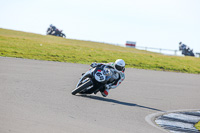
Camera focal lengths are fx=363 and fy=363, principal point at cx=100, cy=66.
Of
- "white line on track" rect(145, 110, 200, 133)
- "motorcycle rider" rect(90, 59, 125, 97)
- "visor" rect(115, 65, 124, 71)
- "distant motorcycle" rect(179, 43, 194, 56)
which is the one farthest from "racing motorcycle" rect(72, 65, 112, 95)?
"distant motorcycle" rect(179, 43, 194, 56)

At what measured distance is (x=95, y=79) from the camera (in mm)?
10133

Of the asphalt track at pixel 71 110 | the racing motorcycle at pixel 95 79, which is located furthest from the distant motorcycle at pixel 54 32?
the racing motorcycle at pixel 95 79

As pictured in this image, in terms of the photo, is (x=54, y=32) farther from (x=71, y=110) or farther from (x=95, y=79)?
(x=71, y=110)

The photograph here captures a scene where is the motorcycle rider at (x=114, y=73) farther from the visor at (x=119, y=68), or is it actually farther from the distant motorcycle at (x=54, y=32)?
the distant motorcycle at (x=54, y=32)

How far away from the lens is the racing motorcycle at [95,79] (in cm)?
1009

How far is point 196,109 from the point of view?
1063 cm

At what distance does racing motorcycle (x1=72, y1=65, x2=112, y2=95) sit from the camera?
397 inches

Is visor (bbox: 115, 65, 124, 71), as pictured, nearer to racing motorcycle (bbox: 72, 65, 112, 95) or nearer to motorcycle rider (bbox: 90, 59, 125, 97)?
motorcycle rider (bbox: 90, 59, 125, 97)

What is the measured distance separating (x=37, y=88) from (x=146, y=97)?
3649 mm

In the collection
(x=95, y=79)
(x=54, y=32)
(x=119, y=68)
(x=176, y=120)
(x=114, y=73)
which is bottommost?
(x=176, y=120)

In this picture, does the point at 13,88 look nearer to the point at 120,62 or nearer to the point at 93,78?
the point at 93,78

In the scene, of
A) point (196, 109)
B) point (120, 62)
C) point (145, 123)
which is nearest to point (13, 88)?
point (120, 62)

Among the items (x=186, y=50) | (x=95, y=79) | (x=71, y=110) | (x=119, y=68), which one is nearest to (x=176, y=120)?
(x=71, y=110)

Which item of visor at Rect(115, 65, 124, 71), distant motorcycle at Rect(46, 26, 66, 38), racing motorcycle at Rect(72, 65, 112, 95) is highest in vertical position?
distant motorcycle at Rect(46, 26, 66, 38)
